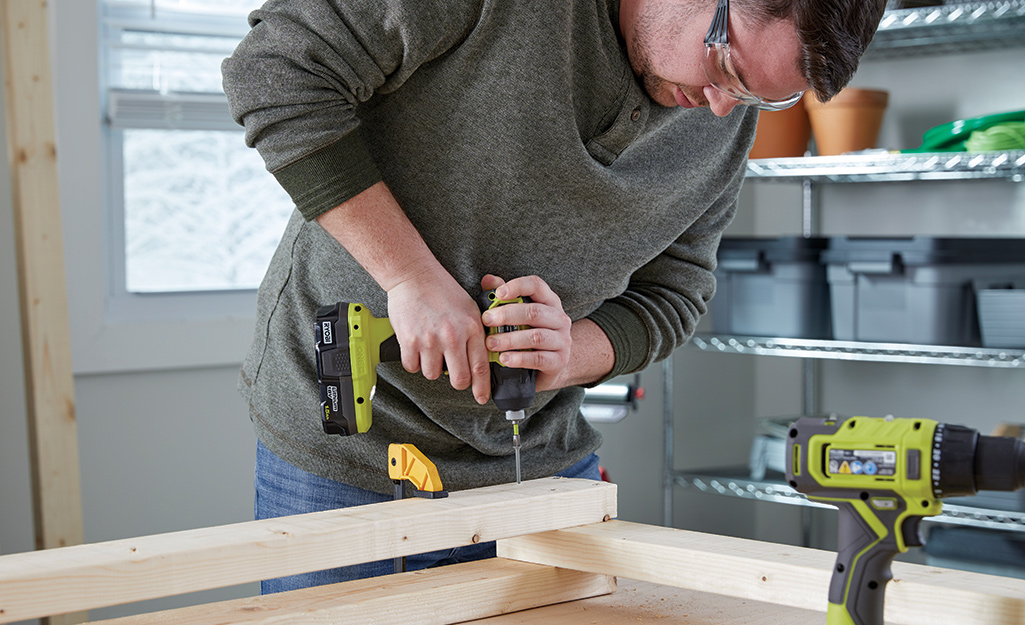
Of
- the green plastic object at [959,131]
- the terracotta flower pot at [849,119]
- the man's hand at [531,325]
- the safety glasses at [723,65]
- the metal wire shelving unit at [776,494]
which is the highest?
the terracotta flower pot at [849,119]

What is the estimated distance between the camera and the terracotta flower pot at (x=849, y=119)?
2.40 meters

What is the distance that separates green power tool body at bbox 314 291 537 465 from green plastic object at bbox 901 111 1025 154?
1.59 metres

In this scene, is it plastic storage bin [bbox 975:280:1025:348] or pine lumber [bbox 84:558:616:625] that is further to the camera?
plastic storage bin [bbox 975:280:1025:348]

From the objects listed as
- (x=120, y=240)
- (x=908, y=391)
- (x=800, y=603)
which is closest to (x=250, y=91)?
(x=800, y=603)

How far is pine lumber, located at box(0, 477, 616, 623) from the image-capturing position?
787 mm

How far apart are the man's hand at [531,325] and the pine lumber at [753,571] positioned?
0.19 meters

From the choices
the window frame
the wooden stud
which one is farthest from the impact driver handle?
the window frame

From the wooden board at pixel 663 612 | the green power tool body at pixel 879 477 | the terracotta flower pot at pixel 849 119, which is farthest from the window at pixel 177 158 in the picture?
the green power tool body at pixel 879 477

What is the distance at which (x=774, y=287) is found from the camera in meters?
2.49

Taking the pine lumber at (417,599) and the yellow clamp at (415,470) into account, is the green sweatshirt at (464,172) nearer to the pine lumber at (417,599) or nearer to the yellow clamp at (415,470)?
the yellow clamp at (415,470)

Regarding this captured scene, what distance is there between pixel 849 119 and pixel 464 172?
5.37 ft

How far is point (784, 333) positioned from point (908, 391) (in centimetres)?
55

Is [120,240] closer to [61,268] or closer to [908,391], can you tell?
[61,268]

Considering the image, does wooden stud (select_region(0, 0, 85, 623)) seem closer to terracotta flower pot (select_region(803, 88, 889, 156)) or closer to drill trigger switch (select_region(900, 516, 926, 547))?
drill trigger switch (select_region(900, 516, 926, 547))
